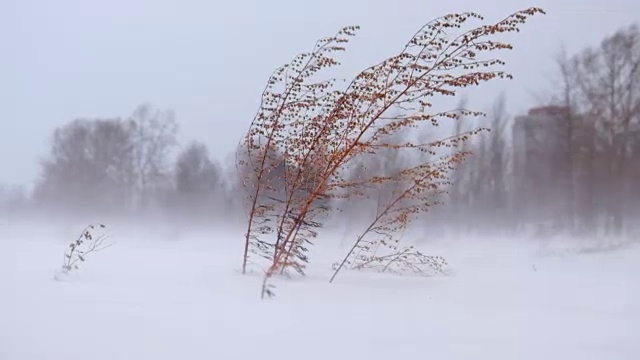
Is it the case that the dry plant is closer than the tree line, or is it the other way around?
the dry plant

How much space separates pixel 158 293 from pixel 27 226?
6287 mm

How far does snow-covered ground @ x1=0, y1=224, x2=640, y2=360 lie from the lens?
2.40 m

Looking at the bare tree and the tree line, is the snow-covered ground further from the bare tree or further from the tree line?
the bare tree

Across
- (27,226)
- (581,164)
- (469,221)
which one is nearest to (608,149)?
(581,164)

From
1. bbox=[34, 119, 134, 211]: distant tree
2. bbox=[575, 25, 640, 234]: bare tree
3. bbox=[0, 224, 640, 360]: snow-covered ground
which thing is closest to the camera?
bbox=[0, 224, 640, 360]: snow-covered ground

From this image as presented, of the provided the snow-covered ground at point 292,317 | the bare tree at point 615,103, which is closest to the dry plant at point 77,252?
the snow-covered ground at point 292,317

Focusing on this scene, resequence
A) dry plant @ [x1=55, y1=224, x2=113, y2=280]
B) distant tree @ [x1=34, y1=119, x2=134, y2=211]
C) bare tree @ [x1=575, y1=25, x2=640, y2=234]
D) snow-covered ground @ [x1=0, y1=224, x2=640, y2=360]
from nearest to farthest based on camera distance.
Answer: snow-covered ground @ [x1=0, y1=224, x2=640, y2=360] < dry plant @ [x1=55, y1=224, x2=113, y2=280] < distant tree @ [x1=34, y1=119, x2=134, y2=211] < bare tree @ [x1=575, y1=25, x2=640, y2=234]

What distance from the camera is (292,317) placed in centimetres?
290

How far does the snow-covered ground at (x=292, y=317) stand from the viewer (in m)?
2.40

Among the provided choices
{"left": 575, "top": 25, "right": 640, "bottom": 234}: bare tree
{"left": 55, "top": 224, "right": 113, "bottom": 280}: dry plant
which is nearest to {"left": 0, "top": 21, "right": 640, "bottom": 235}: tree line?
{"left": 575, "top": 25, "right": 640, "bottom": 234}: bare tree

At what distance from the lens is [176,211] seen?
463 inches

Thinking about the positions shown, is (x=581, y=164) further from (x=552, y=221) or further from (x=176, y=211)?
(x=176, y=211)

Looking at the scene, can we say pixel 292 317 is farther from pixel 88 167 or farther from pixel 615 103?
pixel 615 103

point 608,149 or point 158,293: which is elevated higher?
point 608,149
